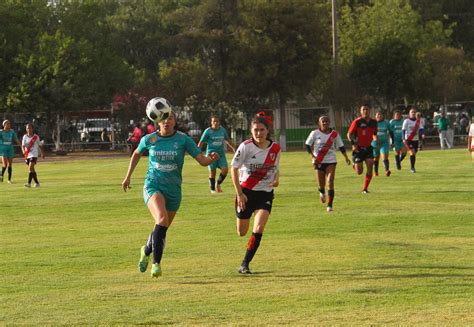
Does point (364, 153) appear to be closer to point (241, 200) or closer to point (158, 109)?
point (241, 200)

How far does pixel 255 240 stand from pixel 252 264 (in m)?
0.75

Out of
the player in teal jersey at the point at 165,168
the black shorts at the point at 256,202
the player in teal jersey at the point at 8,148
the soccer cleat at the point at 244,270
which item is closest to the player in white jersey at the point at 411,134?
the player in teal jersey at the point at 8,148

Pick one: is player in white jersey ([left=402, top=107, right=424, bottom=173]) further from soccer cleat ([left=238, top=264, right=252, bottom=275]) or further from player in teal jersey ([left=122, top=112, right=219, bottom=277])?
player in teal jersey ([left=122, top=112, right=219, bottom=277])

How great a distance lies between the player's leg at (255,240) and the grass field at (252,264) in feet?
0.54

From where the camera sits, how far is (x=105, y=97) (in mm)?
70688

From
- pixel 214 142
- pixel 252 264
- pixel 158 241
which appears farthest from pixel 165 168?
pixel 214 142

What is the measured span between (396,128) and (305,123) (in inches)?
1204

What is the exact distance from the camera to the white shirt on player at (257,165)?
13453 millimetres

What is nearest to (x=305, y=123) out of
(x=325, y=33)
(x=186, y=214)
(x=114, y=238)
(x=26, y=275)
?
(x=325, y=33)

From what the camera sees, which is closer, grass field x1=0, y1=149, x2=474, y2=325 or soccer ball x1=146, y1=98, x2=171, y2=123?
grass field x1=0, y1=149, x2=474, y2=325

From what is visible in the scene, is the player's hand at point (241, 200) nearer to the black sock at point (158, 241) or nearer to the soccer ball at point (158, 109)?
the black sock at point (158, 241)

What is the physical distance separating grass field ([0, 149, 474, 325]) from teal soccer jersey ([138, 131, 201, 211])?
0.99 m

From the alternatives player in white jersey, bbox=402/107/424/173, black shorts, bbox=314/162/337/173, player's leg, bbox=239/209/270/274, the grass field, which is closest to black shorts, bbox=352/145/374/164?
the grass field

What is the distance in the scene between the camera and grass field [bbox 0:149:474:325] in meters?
10.2
